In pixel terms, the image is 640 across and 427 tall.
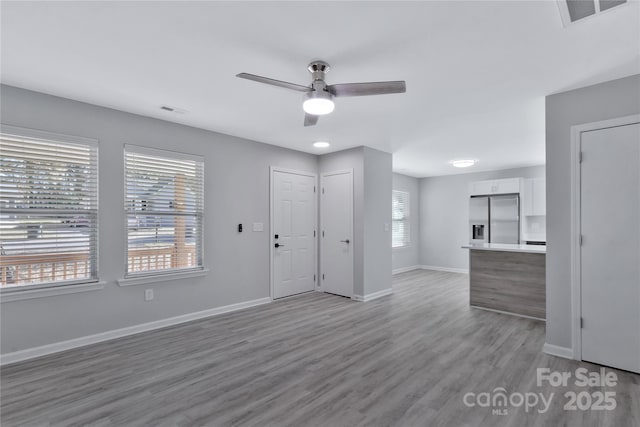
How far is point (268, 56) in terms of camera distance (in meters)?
2.39

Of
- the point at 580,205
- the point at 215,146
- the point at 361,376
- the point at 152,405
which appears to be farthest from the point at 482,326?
the point at 215,146

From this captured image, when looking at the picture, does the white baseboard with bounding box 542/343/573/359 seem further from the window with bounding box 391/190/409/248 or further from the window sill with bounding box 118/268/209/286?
the window with bounding box 391/190/409/248

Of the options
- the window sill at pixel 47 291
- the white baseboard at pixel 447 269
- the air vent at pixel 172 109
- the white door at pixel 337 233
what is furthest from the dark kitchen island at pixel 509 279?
the window sill at pixel 47 291

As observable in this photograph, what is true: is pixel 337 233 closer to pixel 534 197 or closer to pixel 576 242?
pixel 576 242

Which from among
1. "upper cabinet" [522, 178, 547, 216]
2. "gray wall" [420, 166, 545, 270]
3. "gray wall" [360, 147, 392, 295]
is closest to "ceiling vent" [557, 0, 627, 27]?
"gray wall" [360, 147, 392, 295]

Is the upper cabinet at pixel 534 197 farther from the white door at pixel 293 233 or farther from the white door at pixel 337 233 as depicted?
the white door at pixel 293 233

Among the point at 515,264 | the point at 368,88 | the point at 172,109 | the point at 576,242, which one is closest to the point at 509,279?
the point at 515,264

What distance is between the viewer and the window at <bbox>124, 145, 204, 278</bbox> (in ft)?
12.0

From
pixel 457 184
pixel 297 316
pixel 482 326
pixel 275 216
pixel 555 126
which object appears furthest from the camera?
pixel 457 184

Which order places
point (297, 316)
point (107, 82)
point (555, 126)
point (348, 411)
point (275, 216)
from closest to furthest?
1. point (348, 411)
2. point (107, 82)
3. point (555, 126)
4. point (297, 316)
5. point (275, 216)

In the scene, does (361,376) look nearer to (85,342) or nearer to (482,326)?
(482,326)

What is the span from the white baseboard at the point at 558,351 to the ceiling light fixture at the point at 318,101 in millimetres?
3089

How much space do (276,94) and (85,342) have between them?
3.19 metres

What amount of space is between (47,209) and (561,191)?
16.2 feet
